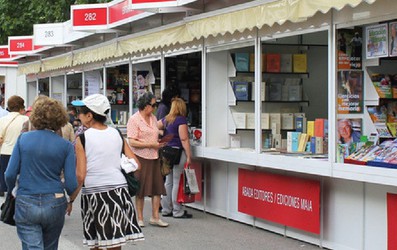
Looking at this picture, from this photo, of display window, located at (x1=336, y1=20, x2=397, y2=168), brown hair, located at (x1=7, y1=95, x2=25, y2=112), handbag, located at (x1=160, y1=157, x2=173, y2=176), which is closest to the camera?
display window, located at (x1=336, y1=20, x2=397, y2=168)

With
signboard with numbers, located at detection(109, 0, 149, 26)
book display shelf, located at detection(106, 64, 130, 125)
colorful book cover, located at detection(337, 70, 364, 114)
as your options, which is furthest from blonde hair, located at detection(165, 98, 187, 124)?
book display shelf, located at detection(106, 64, 130, 125)

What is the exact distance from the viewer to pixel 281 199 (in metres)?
8.12

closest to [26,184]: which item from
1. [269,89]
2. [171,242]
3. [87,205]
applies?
[87,205]

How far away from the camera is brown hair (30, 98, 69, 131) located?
16.2 feet

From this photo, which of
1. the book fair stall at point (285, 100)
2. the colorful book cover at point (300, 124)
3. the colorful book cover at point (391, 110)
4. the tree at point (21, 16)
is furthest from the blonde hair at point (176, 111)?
the tree at point (21, 16)

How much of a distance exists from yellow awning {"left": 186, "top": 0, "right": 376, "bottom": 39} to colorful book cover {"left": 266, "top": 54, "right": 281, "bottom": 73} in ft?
2.90

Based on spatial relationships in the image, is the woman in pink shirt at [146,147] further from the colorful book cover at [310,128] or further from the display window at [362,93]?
the display window at [362,93]

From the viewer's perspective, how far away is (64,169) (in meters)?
4.97

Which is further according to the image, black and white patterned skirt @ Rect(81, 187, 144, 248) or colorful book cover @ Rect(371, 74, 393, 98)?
colorful book cover @ Rect(371, 74, 393, 98)

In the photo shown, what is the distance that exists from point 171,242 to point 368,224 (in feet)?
7.80

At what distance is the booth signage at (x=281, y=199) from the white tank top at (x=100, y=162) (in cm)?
→ 290

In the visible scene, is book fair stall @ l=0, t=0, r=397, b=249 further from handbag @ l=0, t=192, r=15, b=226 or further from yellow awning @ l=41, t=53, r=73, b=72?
handbag @ l=0, t=192, r=15, b=226

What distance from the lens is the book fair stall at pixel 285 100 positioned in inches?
268

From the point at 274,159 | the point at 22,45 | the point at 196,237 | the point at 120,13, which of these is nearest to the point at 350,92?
the point at 274,159
